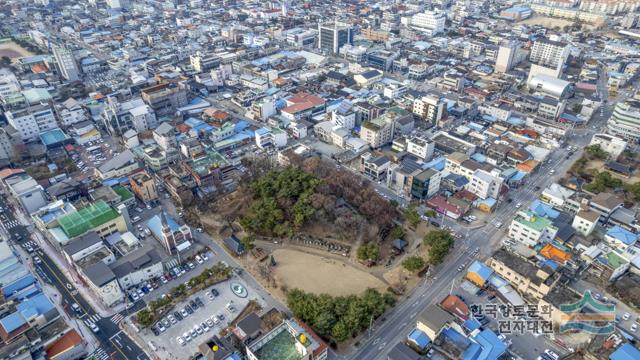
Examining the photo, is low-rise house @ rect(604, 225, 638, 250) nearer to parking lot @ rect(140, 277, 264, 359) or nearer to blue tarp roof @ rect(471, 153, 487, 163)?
blue tarp roof @ rect(471, 153, 487, 163)

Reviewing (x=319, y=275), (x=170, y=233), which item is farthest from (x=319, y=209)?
(x=170, y=233)

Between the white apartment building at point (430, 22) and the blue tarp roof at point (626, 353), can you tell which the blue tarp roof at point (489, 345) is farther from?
the white apartment building at point (430, 22)

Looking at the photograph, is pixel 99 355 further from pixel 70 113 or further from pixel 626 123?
pixel 626 123

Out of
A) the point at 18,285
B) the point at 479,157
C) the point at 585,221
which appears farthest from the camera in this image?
the point at 479,157

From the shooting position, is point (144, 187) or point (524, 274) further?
point (144, 187)

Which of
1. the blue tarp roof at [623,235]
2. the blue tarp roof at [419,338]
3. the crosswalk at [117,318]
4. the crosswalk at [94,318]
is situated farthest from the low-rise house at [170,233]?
the blue tarp roof at [623,235]

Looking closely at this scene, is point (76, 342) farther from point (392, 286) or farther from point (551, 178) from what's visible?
point (551, 178)
